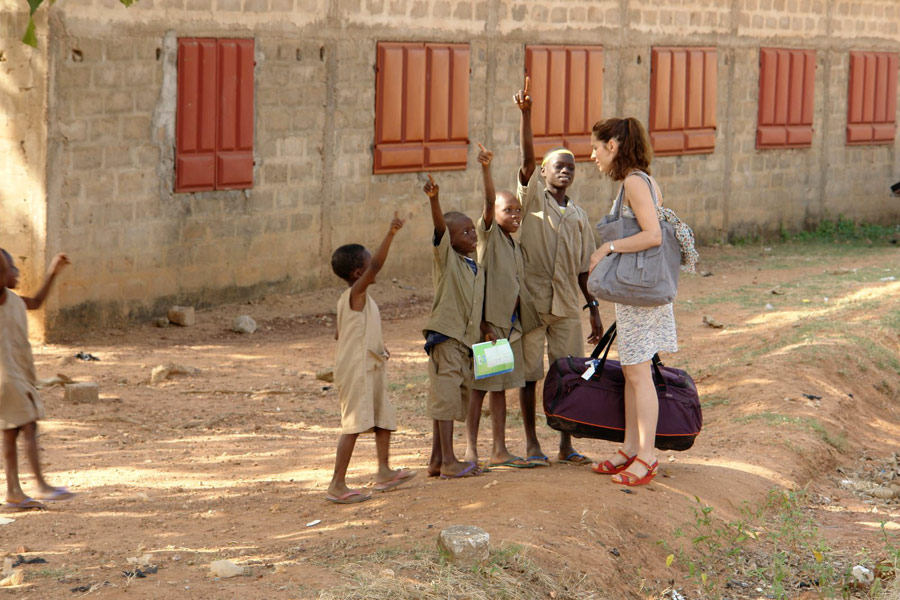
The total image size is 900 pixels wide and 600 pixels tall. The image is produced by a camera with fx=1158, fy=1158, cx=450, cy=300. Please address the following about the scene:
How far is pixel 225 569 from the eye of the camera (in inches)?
163

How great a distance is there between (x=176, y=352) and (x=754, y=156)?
30.4 feet

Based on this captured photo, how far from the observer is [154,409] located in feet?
23.8

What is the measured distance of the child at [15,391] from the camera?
196 inches

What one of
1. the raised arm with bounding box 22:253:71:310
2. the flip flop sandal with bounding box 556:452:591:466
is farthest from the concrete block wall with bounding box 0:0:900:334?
the flip flop sandal with bounding box 556:452:591:466

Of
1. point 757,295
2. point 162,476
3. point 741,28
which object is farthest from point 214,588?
point 741,28

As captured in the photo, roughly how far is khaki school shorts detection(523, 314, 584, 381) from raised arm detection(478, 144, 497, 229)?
55cm

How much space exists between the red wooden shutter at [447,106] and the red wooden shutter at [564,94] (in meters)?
0.91

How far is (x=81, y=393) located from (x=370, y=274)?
124 inches

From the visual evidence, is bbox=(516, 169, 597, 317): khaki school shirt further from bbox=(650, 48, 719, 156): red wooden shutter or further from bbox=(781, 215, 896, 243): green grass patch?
bbox=(781, 215, 896, 243): green grass patch

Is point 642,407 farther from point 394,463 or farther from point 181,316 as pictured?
point 181,316

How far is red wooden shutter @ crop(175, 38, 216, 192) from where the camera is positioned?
9.41 metres

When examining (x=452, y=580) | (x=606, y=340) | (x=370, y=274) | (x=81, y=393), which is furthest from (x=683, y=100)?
(x=452, y=580)

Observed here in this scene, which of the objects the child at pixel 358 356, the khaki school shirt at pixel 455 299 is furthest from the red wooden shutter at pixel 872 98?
the child at pixel 358 356

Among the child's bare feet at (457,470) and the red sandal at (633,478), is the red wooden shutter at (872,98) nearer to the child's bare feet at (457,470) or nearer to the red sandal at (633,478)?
the red sandal at (633,478)
